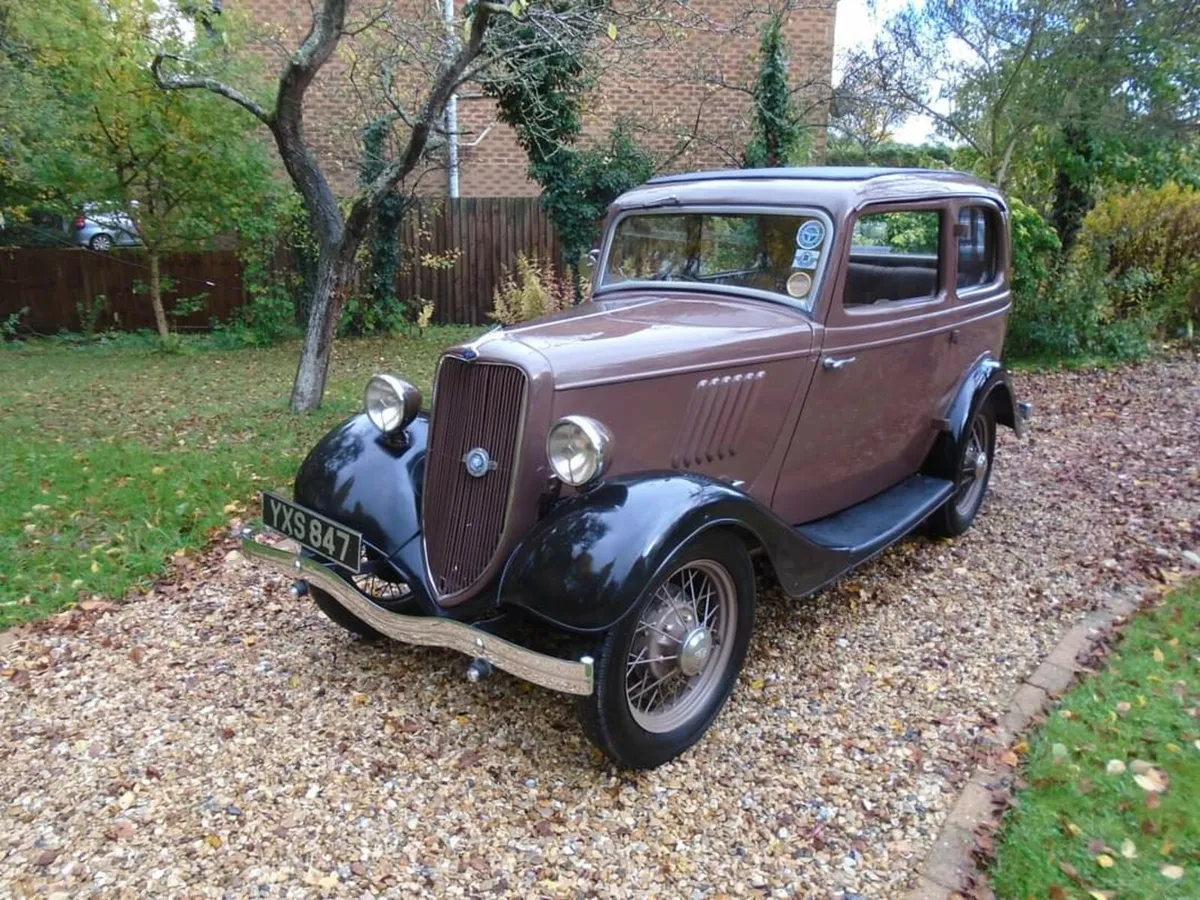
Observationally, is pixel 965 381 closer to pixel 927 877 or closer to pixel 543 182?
pixel 927 877

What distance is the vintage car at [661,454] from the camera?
2773mm

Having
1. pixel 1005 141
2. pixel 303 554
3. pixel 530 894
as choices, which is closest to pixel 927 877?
pixel 530 894

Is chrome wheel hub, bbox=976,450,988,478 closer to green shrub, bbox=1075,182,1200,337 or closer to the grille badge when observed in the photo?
the grille badge

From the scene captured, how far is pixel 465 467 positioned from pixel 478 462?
83 millimetres

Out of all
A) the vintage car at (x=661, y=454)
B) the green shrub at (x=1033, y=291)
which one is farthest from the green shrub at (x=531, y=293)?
the vintage car at (x=661, y=454)

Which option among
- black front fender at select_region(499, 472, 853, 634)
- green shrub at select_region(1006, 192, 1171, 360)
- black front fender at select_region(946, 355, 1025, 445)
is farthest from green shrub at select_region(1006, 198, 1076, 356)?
black front fender at select_region(499, 472, 853, 634)

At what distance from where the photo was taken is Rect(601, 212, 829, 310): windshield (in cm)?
375

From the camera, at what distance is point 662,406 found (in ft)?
10.6

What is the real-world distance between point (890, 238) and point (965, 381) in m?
1.07

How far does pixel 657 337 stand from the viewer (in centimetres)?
329

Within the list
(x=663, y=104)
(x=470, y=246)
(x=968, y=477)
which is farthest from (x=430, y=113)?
(x=663, y=104)

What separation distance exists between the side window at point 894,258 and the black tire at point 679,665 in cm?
149

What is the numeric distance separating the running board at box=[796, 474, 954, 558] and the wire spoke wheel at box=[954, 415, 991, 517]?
1.48 ft

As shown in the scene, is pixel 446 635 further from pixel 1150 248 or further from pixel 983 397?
pixel 1150 248
